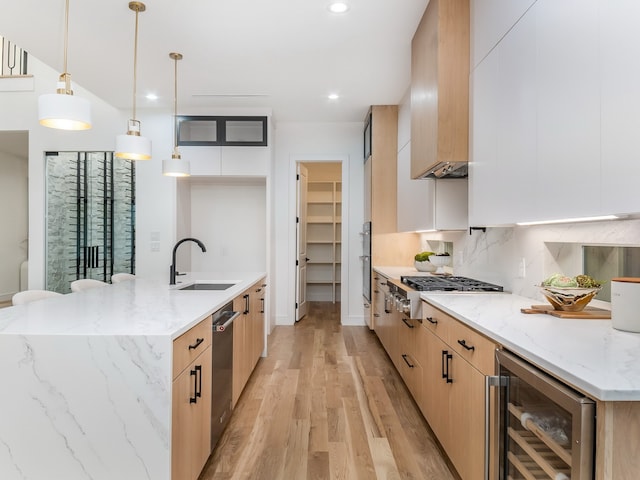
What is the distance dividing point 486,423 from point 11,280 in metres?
8.87

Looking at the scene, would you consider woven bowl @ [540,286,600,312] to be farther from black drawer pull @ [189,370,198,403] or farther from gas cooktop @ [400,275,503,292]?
black drawer pull @ [189,370,198,403]

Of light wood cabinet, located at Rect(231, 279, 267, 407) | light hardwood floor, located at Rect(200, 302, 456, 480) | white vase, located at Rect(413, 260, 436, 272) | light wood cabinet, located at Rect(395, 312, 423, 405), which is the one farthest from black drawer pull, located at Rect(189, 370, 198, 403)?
white vase, located at Rect(413, 260, 436, 272)

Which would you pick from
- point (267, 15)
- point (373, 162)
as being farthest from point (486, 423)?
point (373, 162)

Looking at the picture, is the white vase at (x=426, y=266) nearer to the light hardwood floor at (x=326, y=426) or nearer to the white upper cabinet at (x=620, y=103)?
the light hardwood floor at (x=326, y=426)

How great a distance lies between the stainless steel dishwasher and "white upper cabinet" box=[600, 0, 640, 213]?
193 centimetres

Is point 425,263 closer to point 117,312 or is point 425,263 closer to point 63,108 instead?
point 117,312

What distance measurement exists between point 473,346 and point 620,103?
3.44 ft

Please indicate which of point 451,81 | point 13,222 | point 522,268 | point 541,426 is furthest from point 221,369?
point 13,222

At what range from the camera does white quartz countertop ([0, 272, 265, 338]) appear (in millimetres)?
1581

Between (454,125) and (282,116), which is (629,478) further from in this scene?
(282,116)

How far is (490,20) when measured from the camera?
218cm

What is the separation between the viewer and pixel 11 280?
7.46 m

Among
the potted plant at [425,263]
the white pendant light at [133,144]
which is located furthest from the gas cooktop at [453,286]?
the white pendant light at [133,144]

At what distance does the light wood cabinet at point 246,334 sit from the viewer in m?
2.76
